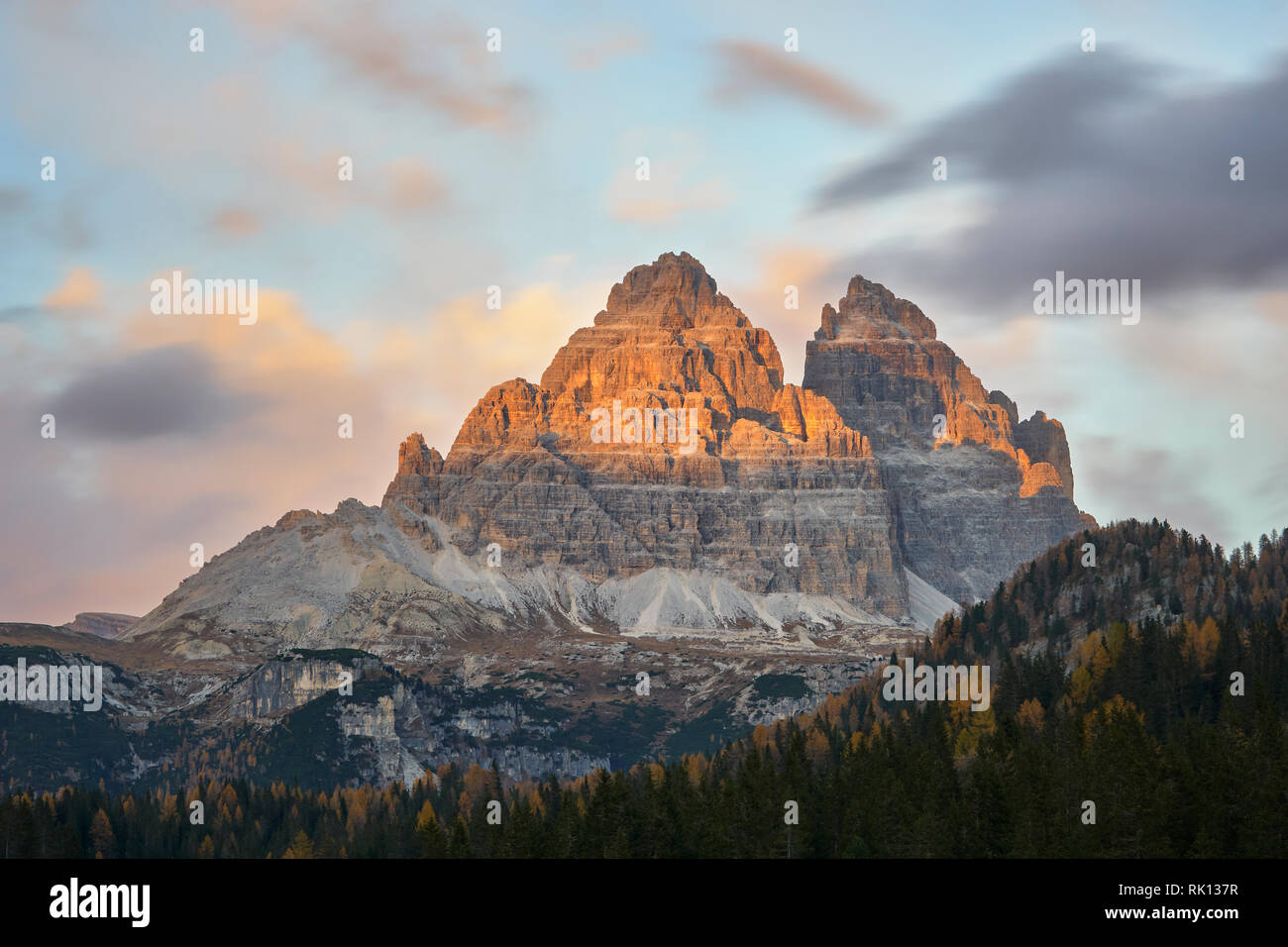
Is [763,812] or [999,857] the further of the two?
[763,812]
